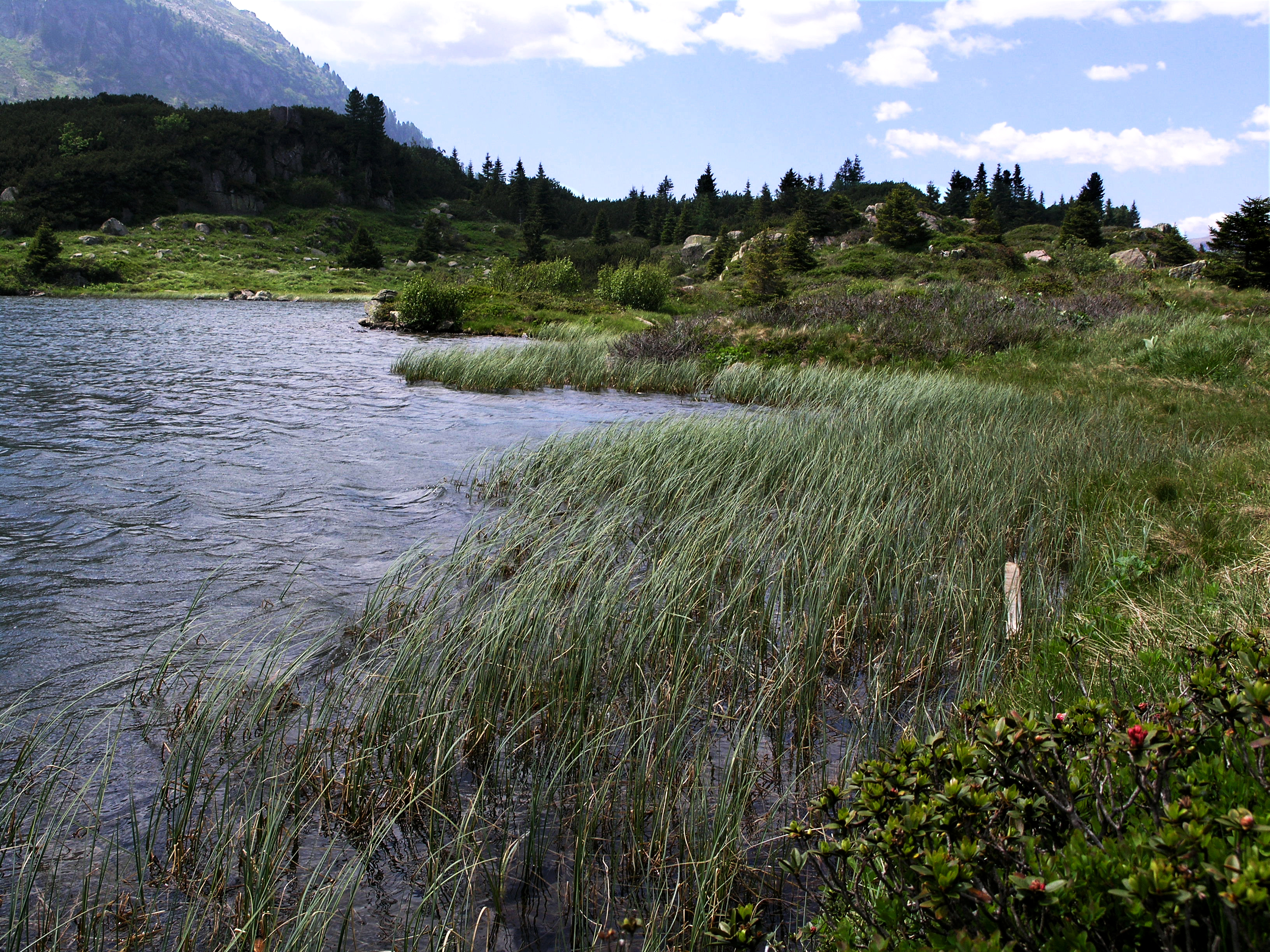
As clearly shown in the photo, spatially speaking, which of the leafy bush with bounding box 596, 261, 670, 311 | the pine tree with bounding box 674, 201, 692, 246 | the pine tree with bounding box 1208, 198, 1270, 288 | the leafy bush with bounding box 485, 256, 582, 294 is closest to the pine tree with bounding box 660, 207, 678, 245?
the pine tree with bounding box 674, 201, 692, 246

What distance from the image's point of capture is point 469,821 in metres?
2.65

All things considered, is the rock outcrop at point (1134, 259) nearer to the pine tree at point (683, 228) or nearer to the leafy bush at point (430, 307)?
the leafy bush at point (430, 307)

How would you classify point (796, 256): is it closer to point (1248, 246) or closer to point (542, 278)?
point (542, 278)

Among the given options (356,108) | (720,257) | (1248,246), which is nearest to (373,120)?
(356,108)

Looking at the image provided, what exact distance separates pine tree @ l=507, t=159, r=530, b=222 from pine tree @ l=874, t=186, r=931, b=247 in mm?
64547

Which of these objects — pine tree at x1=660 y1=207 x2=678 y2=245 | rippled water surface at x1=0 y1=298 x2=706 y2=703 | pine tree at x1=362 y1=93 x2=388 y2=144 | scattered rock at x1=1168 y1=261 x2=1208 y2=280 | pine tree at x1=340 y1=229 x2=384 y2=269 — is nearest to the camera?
rippled water surface at x1=0 y1=298 x2=706 y2=703

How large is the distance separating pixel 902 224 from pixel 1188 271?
58.7 ft

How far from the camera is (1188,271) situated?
30219 millimetres

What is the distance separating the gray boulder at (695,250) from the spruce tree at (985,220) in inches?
845

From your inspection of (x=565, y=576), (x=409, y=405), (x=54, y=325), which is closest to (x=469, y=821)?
(x=565, y=576)

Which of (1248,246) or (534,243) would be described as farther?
(534,243)

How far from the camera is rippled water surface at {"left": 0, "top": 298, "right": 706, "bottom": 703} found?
482cm

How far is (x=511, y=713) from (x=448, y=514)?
3.92m

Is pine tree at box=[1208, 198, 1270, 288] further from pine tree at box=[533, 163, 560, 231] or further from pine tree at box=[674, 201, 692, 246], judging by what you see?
pine tree at box=[533, 163, 560, 231]
